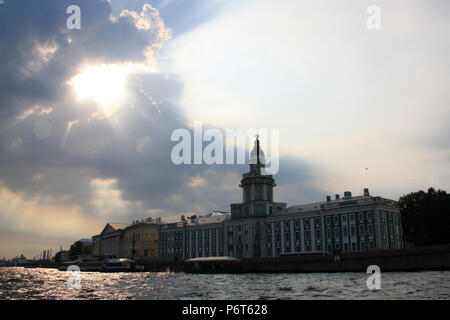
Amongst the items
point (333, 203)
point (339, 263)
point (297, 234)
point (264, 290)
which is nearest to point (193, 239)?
point (297, 234)

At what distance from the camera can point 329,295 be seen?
29906 mm

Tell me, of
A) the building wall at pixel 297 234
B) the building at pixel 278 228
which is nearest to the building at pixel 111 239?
the building at pixel 278 228

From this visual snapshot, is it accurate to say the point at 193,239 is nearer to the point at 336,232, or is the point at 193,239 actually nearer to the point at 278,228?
the point at 278,228

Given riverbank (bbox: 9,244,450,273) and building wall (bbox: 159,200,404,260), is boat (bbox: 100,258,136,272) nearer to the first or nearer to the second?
riverbank (bbox: 9,244,450,273)

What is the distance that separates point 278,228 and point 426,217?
103ft

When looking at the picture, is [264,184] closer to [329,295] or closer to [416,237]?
[416,237]

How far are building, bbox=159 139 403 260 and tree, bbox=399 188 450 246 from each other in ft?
26.9

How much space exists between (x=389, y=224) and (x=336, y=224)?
1002 centimetres

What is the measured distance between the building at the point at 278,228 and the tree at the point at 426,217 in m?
8.19

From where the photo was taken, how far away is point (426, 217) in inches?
3558

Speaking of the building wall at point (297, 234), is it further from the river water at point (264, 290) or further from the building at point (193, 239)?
the river water at point (264, 290)

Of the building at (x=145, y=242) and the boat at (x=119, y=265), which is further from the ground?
the building at (x=145, y=242)

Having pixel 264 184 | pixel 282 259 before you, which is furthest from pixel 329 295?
pixel 264 184

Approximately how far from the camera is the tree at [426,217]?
8769 centimetres
